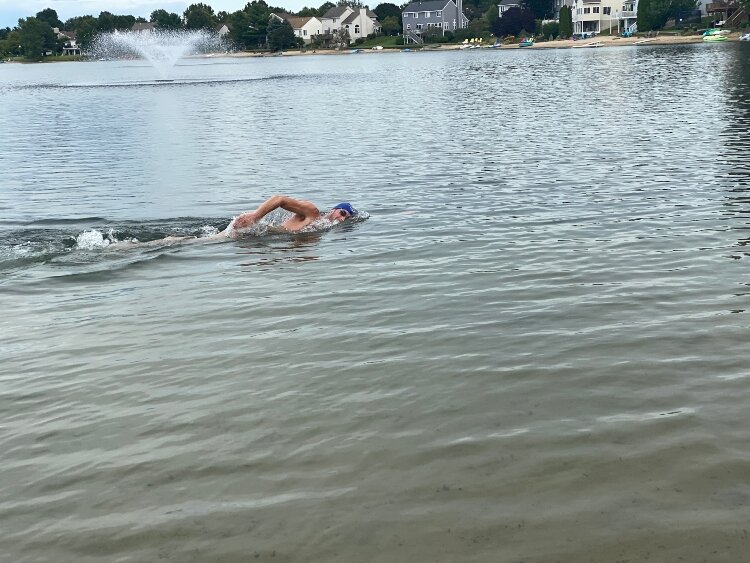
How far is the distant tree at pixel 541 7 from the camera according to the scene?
177375mm

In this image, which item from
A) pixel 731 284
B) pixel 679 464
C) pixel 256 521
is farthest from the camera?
pixel 731 284

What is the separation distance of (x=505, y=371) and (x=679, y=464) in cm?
236

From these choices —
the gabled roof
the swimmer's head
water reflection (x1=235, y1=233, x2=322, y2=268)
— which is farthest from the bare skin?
the gabled roof

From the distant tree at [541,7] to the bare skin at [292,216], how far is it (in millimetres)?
173329

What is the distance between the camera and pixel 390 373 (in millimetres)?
Answer: 8727

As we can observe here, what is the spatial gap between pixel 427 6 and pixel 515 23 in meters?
26.8

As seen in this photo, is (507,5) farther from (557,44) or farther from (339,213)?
(339,213)

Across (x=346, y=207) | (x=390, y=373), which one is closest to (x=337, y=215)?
(x=346, y=207)

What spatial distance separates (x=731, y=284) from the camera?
449 inches

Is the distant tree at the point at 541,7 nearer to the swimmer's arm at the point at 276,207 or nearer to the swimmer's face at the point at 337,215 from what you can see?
the swimmer's face at the point at 337,215

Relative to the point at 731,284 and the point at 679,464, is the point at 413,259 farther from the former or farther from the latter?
the point at 679,464

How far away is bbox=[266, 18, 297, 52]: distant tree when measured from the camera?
7667 inches

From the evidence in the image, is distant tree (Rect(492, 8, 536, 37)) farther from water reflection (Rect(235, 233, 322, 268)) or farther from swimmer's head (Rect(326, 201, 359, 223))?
water reflection (Rect(235, 233, 322, 268))

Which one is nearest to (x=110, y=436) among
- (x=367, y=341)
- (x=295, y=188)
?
(x=367, y=341)
